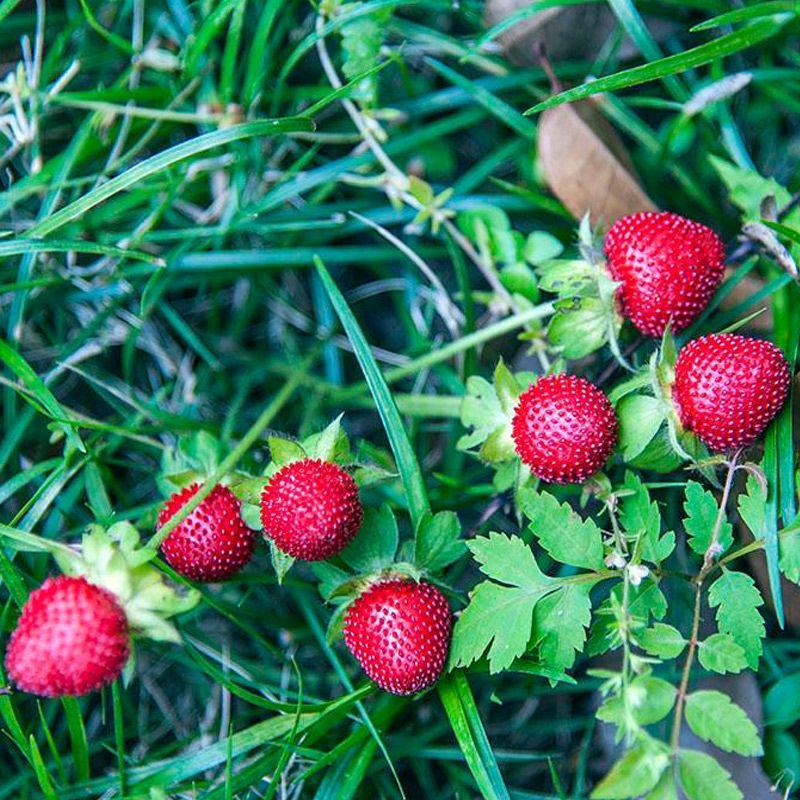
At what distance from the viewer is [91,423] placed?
5.71 feet

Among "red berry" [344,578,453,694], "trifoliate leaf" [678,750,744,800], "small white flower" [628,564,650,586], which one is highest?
"small white flower" [628,564,650,586]

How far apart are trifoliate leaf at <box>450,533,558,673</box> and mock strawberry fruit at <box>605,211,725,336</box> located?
0.46 meters

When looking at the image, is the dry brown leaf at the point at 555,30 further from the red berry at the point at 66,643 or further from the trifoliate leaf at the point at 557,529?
the red berry at the point at 66,643

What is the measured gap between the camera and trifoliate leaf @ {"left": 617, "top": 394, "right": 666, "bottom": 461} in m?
1.54

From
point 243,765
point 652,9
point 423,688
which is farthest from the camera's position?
point 652,9

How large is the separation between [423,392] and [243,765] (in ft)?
2.85

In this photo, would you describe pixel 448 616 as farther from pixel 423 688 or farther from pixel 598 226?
pixel 598 226

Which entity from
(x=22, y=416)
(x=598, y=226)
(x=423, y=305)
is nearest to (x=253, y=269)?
(x=423, y=305)

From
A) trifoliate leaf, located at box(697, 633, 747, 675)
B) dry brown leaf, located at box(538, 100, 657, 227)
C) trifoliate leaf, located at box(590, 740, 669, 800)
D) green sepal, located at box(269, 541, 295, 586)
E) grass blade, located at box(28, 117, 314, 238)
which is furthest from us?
Result: dry brown leaf, located at box(538, 100, 657, 227)

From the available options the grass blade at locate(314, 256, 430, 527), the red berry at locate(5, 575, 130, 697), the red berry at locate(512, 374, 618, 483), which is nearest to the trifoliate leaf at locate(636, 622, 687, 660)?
the red berry at locate(512, 374, 618, 483)

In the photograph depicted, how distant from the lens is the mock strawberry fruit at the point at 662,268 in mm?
1571

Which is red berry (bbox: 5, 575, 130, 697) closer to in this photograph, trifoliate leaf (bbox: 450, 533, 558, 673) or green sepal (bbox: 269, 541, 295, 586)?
green sepal (bbox: 269, 541, 295, 586)

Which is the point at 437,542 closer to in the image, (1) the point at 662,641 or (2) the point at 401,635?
(2) the point at 401,635

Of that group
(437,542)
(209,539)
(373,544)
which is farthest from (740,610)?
(209,539)
